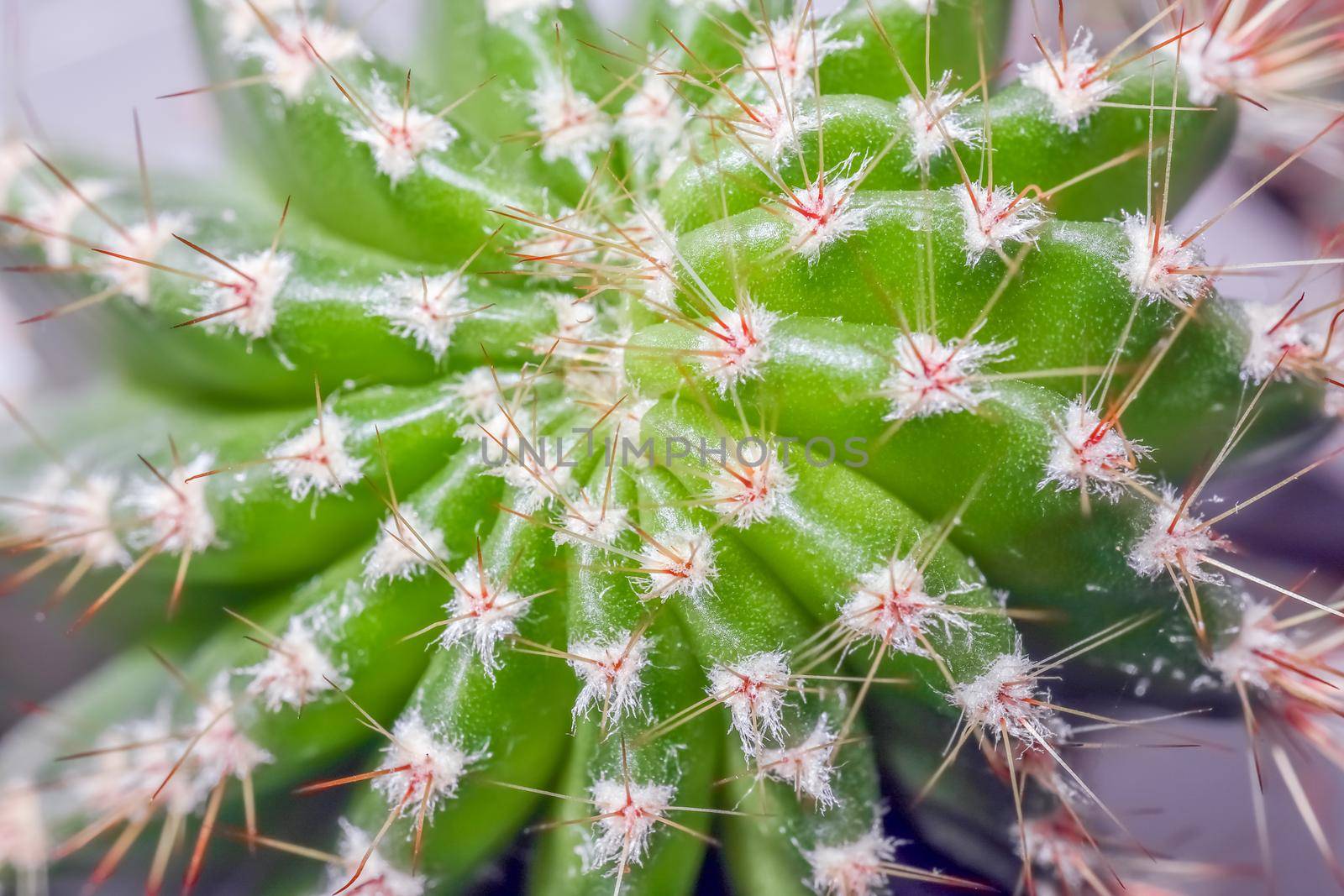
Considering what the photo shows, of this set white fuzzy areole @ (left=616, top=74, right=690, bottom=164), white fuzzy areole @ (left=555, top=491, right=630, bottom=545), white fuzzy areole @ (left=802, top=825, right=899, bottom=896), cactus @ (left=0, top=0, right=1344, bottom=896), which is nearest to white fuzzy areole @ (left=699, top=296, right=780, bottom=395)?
cactus @ (left=0, top=0, right=1344, bottom=896)

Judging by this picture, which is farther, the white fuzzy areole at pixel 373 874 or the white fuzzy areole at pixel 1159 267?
the white fuzzy areole at pixel 373 874

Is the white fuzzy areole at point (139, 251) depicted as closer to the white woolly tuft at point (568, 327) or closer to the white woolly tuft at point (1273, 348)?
the white woolly tuft at point (568, 327)

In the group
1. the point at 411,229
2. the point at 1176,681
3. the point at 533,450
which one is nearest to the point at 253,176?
the point at 411,229

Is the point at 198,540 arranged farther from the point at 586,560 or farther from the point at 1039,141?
the point at 1039,141

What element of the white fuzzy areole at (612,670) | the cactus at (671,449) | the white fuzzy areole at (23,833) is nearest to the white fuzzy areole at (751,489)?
the cactus at (671,449)

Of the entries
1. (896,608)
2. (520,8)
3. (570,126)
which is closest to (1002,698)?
A: (896,608)

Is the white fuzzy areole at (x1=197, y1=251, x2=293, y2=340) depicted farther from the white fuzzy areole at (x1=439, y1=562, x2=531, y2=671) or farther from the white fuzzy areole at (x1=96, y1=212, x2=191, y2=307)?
the white fuzzy areole at (x1=439, y1=562, x2=531, y2=671)

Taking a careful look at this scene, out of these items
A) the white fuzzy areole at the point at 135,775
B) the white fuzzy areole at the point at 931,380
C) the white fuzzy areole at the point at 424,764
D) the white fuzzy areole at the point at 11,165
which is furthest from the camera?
→ the white fuzzy areole at the point at 11,165
